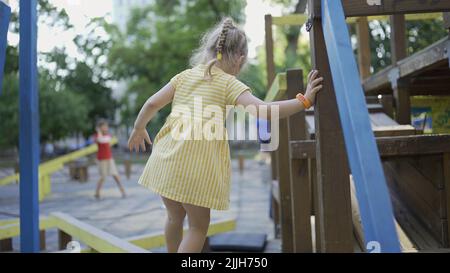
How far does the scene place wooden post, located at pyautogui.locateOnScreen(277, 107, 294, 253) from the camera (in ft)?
10.8

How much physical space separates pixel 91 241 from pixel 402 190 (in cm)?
192

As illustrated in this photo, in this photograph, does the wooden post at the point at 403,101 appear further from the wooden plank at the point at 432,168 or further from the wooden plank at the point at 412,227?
the wooden plank at the point at 432,168

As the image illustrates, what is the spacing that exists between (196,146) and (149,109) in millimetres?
278

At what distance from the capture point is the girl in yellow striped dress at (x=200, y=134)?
1778mm

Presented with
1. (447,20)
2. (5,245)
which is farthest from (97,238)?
(447,20)

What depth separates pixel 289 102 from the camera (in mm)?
1765

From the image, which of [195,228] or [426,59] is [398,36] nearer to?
[426,59]

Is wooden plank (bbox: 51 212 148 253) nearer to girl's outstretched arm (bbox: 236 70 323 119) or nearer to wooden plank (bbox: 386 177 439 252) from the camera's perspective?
girl's outstretched arm (bbox: 236 70 323 119)

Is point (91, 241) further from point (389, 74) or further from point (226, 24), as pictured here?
point (389, 74)

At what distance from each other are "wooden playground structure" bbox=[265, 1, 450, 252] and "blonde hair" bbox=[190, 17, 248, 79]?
341 millimetres

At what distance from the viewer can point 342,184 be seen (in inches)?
65.9

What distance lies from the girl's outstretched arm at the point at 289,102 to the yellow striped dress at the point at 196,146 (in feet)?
0.14
